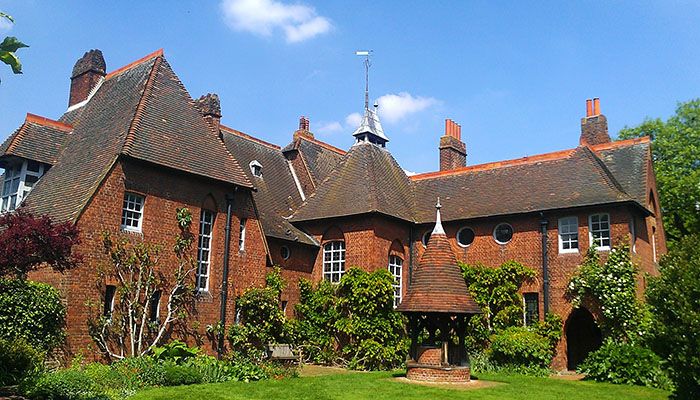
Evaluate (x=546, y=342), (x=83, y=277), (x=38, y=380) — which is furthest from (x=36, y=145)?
(x=546, y=342)

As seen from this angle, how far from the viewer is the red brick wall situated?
16.7m

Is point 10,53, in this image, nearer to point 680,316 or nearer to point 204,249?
point 680,316

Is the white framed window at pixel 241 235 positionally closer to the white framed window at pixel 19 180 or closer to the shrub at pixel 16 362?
the white framed window at pixel 19 180

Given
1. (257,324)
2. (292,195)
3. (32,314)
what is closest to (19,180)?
(32,314)

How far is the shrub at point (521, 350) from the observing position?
21.7 meters

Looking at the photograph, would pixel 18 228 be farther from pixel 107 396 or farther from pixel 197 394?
pixel 197 394

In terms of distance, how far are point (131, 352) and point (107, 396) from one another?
5291 mm

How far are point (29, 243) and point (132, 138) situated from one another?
637 cm

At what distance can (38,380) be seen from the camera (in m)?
12.0

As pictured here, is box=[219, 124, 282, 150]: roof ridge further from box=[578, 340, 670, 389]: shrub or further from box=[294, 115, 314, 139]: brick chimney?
box=[578, 340, 670, 389]: shrub

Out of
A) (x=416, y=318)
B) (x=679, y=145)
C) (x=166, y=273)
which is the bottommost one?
(x=416, y=318)

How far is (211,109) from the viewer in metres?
24.6

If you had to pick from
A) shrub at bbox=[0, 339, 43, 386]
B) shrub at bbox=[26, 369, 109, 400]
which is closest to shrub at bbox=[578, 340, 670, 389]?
shrub at bbox=[26, 369, 109, 400]

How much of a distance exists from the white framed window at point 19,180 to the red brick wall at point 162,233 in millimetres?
3905
